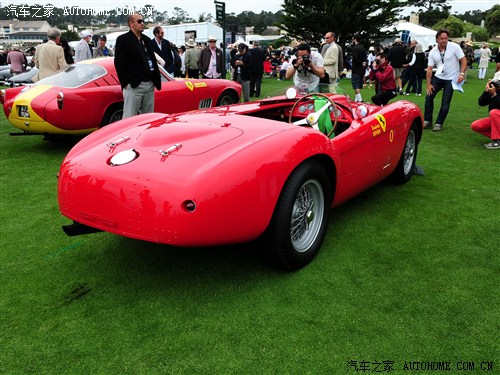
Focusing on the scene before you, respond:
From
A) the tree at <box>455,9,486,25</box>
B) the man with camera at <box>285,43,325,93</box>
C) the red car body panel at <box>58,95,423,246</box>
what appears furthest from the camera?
the tree at <box>455,9,486,25</box>

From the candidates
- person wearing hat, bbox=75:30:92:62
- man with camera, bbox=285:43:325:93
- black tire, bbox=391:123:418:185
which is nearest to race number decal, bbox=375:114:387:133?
black tire, bbox=391:123:418:185

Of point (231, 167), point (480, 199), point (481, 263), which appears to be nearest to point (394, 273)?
point (481, 263)

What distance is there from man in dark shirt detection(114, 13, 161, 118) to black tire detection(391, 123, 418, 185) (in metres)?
3.16

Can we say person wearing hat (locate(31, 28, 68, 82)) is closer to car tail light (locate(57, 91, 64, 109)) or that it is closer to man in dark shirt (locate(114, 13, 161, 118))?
car tail light (locate(57, 91, 64, 109))

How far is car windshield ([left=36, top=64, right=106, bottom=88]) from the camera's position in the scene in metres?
5.81

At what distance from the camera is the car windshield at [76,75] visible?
229 inches

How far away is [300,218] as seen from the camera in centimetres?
285

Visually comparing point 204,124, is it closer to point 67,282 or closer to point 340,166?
point 340,166

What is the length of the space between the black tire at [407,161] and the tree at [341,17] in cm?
2101

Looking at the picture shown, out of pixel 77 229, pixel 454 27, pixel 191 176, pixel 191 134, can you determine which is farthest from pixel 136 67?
pixel 454 27

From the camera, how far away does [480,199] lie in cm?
420

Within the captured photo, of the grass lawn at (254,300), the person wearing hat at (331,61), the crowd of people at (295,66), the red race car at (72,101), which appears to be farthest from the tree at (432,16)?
the grass lawn at (254,300)

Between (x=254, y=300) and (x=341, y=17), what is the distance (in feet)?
78.6

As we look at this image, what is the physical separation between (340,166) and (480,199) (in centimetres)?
196
